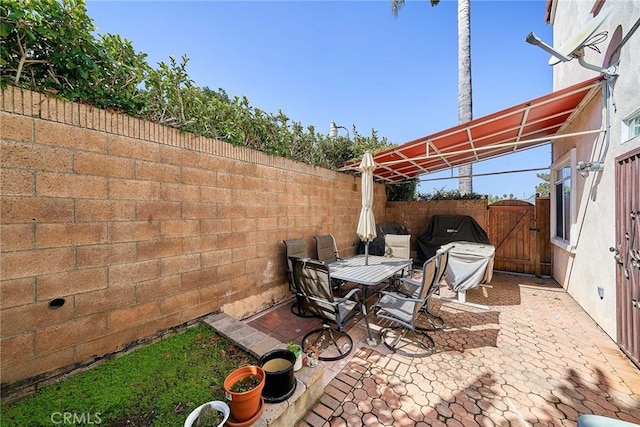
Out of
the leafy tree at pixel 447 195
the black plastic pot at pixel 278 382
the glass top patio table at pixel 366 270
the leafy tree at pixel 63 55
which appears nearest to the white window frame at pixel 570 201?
the leafy tree at pixel 447 195

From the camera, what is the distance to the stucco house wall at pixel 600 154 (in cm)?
292

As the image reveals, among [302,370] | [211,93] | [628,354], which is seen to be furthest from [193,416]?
[628,354]

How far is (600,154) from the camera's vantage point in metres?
3.59

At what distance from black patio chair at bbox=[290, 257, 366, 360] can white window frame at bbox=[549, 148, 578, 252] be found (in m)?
4.90

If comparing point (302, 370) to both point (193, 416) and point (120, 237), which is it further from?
point (120, 237)

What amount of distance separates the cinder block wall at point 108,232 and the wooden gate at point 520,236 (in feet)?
24.2

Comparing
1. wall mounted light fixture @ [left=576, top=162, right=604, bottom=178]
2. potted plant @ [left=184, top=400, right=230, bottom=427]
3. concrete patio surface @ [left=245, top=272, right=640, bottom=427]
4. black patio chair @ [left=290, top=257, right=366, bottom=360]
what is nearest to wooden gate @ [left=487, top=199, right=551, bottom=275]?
wall mounted light fixture @ [left=576, top=162, right=604, bottom=178]

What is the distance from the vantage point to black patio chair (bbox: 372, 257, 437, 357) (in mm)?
2975

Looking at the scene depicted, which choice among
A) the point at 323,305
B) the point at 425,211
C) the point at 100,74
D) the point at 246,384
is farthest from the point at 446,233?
the point at 100,74

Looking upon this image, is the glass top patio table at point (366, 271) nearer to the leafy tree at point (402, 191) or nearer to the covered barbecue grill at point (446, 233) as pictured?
the covered barbecue grill at point (446, 233)

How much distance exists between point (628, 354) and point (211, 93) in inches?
269

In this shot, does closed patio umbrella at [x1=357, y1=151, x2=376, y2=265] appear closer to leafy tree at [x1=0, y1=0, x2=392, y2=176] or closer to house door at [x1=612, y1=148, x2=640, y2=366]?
leafy tree at [x1=0, y1=0, x2=392, y2=176]

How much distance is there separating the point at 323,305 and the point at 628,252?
3.88 metres

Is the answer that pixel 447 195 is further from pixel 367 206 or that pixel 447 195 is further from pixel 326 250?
pixel 326 250
